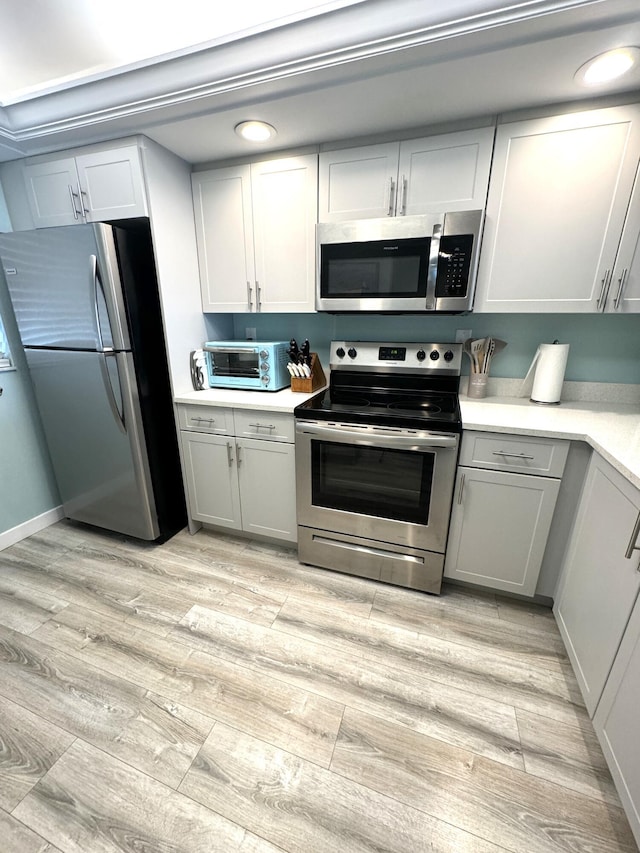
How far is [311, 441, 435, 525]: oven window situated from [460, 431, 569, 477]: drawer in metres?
0.19

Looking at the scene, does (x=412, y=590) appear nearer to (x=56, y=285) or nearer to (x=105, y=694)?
(x=105, y=694)

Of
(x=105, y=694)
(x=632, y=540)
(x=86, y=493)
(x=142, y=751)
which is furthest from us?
(x=86, y=493)

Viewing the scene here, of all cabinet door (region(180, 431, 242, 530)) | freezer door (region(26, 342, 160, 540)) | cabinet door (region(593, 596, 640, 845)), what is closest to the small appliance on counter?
cabinet door (region(180, 431, 242, 530))

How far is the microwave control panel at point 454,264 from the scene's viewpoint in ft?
5.14

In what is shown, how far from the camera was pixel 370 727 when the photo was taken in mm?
1215

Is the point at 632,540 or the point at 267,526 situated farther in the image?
the point at 267,526

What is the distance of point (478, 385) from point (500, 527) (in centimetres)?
79

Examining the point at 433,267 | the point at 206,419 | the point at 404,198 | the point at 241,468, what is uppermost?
the point at 404,198

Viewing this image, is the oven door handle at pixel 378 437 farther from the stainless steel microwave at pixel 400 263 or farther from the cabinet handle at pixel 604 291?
the cabinet handle at pixel 604 291

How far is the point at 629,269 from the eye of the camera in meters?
1.48

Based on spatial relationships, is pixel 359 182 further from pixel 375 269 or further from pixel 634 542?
pixel 634 542

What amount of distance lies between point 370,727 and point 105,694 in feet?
3.37

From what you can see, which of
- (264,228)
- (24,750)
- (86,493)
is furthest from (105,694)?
(264,228)

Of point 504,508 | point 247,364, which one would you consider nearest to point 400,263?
point 247,364
